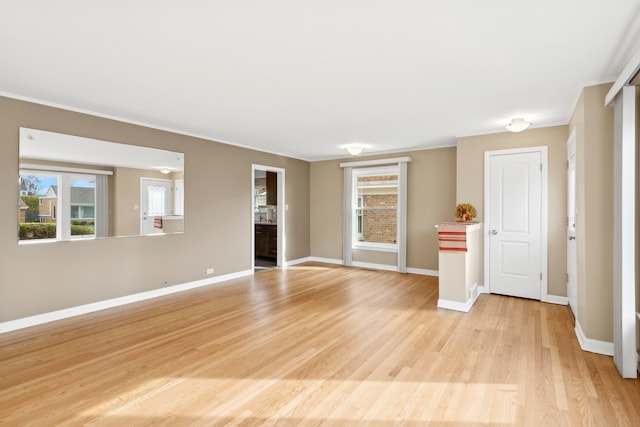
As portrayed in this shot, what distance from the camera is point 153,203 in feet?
15.2

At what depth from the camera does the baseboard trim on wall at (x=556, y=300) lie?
14.5 feet

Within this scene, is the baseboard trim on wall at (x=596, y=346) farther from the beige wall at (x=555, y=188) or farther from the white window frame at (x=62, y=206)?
the white window frame at (x=62, y=206)

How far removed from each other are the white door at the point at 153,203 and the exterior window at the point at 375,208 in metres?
3.88

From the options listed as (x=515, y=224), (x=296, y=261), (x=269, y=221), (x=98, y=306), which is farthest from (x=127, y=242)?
(x=515, y=224)

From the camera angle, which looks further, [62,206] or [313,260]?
[313,260]

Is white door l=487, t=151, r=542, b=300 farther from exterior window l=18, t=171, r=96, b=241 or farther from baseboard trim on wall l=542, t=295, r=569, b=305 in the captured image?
exterior window l=18, t=171, r=96, b=241

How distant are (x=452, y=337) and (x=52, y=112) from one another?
5019 millimetres

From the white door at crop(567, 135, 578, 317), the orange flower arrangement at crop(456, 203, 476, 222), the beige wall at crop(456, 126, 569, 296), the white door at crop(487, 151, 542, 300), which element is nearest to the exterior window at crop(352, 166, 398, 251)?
the orange flower arrangement at crop(456, 203, 476, 222)

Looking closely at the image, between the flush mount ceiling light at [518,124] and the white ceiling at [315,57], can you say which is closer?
the white ceiling at [315,57]

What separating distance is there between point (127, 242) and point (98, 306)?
859 millimetres

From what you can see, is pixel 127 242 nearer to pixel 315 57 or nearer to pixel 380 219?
pixel 315 57

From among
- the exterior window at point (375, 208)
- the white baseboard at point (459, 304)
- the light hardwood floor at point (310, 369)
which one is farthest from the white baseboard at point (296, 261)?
the white baseboard at point (459, 304)

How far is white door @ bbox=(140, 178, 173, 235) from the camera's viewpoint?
4.53 metres

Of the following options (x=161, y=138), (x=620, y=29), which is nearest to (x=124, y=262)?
(x=161, y=138)
